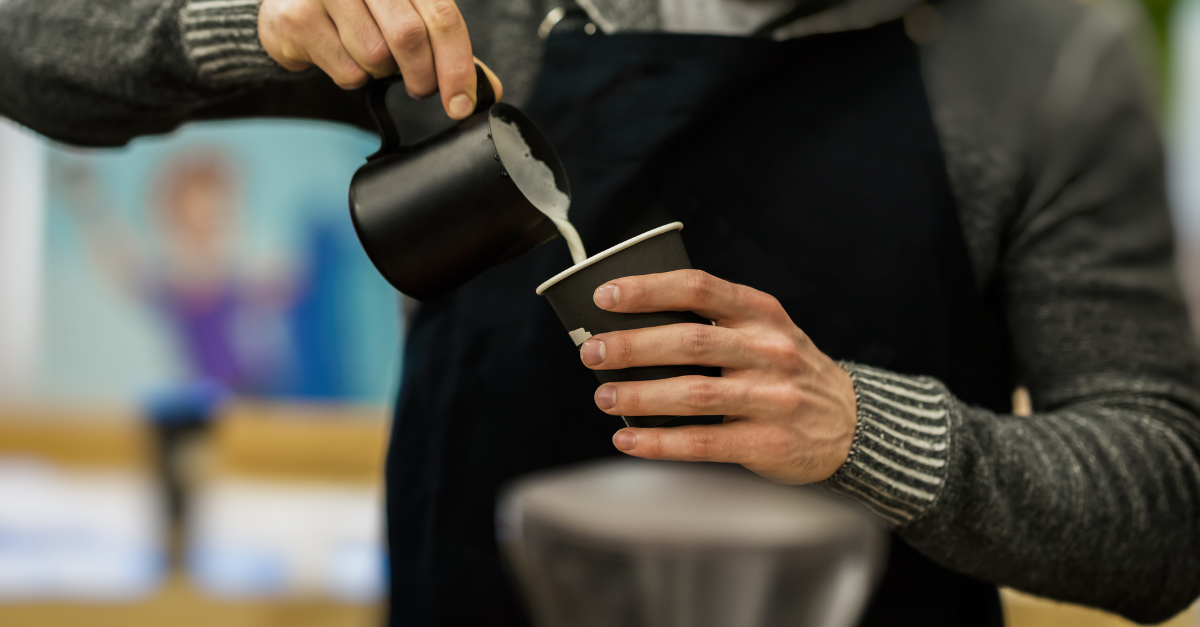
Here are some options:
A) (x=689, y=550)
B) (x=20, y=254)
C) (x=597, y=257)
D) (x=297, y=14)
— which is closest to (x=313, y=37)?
(x=297, y=14)

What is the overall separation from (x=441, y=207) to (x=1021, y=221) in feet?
1.82

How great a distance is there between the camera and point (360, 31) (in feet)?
1.73

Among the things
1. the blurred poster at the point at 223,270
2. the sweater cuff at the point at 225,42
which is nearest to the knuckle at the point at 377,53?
the sweater cuff at the point at 225,42

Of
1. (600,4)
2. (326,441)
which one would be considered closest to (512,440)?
(600,4)

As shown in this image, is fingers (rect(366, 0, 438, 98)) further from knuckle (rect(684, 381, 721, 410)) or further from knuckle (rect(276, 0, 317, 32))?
knuckle (rect(684, 381, 721, 410))

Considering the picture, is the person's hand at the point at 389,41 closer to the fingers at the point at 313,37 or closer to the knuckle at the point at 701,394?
the fingers at the point at 313,37

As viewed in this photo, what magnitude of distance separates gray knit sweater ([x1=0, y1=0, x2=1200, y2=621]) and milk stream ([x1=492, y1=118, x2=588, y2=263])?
191 millimetres

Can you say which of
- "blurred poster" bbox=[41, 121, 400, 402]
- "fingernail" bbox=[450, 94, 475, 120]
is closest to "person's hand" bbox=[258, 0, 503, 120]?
"fingernail" bbox=[450, 94, 475, 120]

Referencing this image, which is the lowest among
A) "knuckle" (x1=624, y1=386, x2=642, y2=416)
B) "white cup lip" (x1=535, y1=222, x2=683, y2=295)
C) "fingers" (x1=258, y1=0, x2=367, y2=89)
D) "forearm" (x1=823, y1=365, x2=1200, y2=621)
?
"forearm" (x1=823, y1=365, x2=1200, y2=621)

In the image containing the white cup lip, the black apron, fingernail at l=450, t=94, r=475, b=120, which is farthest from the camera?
the black apron

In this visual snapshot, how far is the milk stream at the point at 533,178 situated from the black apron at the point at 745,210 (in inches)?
6.0

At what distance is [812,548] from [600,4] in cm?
77

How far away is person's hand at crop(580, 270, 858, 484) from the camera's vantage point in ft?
1.47

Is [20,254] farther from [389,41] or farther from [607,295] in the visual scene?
[607,295]
